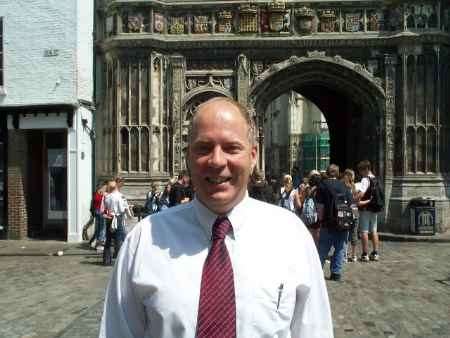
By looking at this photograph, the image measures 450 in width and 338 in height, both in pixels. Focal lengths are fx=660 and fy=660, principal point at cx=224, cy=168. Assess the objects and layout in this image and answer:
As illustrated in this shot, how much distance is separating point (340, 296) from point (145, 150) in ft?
32.9

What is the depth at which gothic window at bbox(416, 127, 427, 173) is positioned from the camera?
18.0 m

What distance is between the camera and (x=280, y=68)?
1838 cm

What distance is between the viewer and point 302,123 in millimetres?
49344

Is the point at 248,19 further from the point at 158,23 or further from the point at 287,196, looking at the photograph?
the point at 287,196

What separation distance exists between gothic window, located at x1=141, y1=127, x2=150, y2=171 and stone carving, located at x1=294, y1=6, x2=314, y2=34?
16.8 feet

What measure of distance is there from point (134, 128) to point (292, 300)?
15906mm

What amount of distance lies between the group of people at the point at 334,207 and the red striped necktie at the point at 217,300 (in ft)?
26.6

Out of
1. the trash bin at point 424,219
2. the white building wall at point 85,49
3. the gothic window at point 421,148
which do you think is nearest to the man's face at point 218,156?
the white building wall at point 85,49

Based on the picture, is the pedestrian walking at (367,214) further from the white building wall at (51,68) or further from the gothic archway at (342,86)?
the white building wall at (51,68)

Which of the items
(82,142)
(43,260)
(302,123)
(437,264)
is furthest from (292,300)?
(302,123)

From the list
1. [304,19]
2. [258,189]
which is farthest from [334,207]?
[304,19]

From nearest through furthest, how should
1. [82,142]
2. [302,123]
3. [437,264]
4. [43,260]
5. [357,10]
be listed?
[437,264]
[43,260]
[82,142]
[357,10]
[302,123]

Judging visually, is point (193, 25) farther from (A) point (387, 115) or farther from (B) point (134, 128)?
(A) point (387, 115)

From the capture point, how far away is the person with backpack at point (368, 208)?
12.4m
